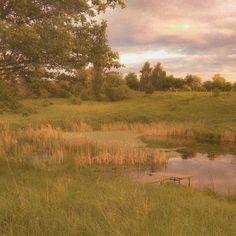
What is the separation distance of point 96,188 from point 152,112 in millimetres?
40087

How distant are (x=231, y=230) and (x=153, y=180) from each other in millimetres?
11927

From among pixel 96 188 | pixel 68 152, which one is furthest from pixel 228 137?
pixel 96 188

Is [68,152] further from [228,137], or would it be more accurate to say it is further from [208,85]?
[208,85]

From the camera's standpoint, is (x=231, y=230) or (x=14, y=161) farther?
(x=14, y=161)

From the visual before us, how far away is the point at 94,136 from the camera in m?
34.3

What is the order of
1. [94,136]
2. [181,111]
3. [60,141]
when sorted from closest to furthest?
[60,141]
[94,136]
[181,111]

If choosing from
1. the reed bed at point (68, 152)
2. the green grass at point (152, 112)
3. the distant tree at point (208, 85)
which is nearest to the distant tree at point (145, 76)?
the distant tree at point (208, 85)

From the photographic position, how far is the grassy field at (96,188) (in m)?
7.36

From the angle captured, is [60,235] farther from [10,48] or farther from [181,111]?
[181,111]

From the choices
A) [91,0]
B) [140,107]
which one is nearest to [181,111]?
[140,107]

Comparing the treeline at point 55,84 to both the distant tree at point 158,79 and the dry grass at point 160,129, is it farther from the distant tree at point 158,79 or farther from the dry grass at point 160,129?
the distant tree at point 158,79

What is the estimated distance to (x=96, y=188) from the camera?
42.3 ft

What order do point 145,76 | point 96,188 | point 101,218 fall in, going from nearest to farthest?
1. point 101,218
2. point 96,188
3. point 145,76

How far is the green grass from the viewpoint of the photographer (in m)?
45.0
